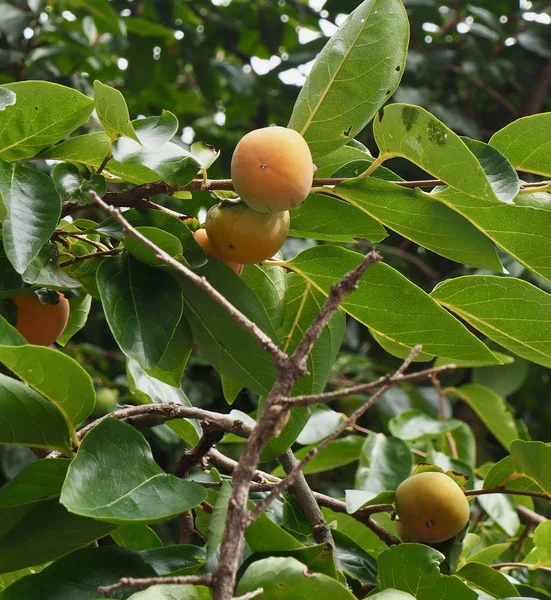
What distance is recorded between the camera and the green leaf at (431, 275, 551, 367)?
696mm

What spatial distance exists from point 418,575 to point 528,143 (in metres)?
0.35

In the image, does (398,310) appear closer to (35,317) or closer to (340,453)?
(35,317)

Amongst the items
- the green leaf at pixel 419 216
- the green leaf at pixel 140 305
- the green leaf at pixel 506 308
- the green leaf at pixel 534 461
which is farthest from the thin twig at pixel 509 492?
the green leaf at pixel 140 305

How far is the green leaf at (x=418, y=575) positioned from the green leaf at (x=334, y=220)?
24 centimetres

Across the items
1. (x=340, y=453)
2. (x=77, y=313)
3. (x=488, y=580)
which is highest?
(x=77, y=313)

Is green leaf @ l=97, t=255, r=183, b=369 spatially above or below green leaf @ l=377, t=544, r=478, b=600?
above

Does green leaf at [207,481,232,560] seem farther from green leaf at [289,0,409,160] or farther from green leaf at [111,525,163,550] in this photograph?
green leaf at [289,0,409,160]

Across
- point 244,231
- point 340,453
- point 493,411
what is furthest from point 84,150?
point 493,411

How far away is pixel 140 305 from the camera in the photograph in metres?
0.61

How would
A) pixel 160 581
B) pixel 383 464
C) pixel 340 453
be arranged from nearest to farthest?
pixel 160 581, pixel 383 464, pixel 340 453

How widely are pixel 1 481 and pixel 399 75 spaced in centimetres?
143

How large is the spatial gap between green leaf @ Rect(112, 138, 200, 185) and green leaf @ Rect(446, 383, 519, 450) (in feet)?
3.87

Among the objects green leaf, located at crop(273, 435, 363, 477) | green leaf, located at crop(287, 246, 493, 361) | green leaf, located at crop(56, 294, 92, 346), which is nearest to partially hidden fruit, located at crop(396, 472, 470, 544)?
green leaf, located at crop(287, 246, 493, 361)

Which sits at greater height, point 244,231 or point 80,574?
point 244,231
